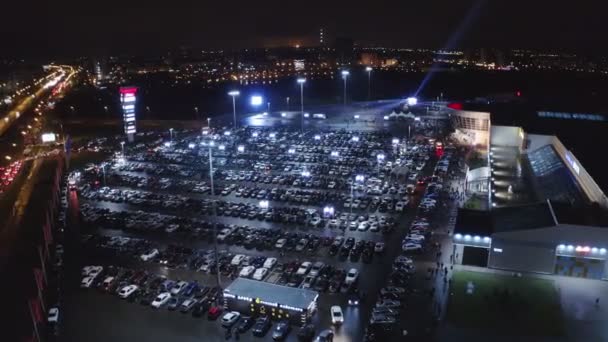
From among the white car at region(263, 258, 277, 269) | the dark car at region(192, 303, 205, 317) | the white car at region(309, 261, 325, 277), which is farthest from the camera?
the white car at region(263, 258, 277, 269)

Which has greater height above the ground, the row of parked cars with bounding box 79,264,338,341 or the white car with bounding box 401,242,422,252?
the white car with bounding box 401,242,422,252

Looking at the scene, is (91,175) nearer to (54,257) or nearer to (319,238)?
(54,257)

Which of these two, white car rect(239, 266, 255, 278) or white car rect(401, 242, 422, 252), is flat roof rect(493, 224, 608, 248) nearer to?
white car rect(401, 242, 422, 252)

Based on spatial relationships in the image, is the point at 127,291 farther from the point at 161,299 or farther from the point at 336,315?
the point at 336,315

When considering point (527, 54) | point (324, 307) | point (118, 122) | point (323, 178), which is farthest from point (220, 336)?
point (527, 54)

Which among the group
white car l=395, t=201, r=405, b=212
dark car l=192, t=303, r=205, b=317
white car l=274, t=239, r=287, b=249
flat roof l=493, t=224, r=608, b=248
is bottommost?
dark car l=192, t=303, r=205, b=317

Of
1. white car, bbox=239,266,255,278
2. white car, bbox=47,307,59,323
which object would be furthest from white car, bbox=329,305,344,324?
white car, bbox=47,307,59,323
